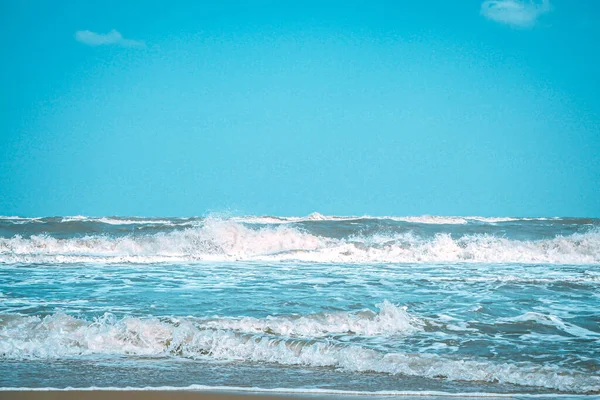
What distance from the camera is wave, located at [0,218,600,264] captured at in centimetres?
1612

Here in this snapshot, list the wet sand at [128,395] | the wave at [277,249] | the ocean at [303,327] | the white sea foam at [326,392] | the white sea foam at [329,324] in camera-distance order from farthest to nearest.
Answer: the wave at [277,249] < the white sea foam at [329,324] < the ocean at [303,327] < the white sea foam at [326,392] < the wet sand at [128,395]

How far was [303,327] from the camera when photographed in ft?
21.2

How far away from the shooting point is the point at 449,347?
225 inches

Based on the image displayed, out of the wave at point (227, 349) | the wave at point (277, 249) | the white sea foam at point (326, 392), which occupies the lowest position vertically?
the white sea foam at point (326, 392)

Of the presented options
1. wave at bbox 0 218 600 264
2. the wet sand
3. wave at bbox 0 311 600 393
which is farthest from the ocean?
wave at bbox 0 218 600 264

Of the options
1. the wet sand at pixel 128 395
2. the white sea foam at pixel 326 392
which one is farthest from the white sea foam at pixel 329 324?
the wet sand at pixel 128 395

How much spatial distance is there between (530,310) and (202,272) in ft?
23.3

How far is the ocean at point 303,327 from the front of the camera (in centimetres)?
475

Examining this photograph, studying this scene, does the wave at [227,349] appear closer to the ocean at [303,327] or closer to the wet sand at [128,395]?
the ocean at [303,327]

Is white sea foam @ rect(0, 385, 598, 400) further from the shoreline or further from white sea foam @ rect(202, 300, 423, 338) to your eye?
white sea foam @ rect(202, 300, 423, 338)

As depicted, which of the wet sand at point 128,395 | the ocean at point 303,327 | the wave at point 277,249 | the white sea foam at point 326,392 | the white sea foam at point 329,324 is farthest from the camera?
the wave at point 277,249

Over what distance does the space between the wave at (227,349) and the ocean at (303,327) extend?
2 centimetres

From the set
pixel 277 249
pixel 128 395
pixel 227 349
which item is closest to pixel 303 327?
pixel 227 349

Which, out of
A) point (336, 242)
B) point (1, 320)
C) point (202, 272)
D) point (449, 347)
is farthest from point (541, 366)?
point (336, 242)
